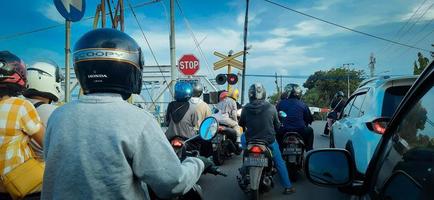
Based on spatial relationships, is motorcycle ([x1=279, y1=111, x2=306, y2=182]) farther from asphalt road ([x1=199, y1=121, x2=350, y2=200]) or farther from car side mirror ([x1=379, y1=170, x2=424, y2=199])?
car side mirror ([x1=379, y1=170, x2=424, y2=199])

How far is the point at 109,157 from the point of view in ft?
5.31

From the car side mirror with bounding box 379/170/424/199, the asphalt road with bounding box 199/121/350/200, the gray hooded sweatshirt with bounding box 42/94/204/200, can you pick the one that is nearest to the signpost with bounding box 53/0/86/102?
the asphalt road with bounding box 199/121/350/200

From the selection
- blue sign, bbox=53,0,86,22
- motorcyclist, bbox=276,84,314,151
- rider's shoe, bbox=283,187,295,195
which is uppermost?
blue sign, bbox=53,0,86,22

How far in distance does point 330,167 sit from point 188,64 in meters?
8.71

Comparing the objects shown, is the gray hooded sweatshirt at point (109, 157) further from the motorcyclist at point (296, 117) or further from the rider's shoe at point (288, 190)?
the motorcyclist at point (296, 117)

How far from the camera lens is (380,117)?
14.4ft

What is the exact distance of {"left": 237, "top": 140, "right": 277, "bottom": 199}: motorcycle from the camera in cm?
505

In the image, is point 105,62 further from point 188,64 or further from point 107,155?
point 188,64

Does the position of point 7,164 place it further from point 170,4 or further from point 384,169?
point 170,4

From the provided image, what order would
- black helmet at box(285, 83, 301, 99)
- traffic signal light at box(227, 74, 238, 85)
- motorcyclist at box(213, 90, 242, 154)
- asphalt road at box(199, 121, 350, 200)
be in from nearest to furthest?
asphalt road at box(199, 121, 350, 200) < black helmet at box(285, 83, 301, 99) < motorcyclist at box(213, 90, 242, 154) < traffic signal light at box(227, 74, 238, 85)

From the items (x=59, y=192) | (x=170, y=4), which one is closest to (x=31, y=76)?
(x=59, y=192)

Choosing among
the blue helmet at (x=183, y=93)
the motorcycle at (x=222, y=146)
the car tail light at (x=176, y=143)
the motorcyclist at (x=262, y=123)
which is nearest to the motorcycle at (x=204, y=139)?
the car tail light at (x=176, y=143)

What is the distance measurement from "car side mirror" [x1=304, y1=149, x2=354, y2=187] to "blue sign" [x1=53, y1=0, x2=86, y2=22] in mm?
3587

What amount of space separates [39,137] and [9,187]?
37 centimetres
